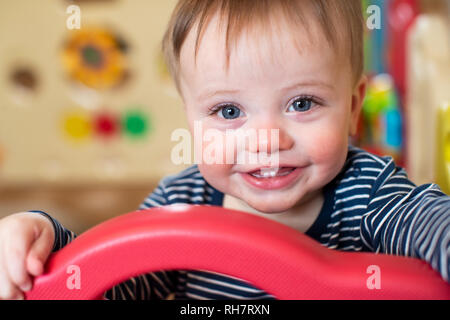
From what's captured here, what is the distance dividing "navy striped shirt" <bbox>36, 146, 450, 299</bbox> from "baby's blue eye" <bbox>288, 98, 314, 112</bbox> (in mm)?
133

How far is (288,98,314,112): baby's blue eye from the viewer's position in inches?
21.0

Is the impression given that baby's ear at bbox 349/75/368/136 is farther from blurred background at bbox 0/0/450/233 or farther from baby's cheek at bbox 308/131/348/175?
blurred background at bbox 0/0/450/233

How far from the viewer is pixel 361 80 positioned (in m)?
0.66

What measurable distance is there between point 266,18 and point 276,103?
85 mm

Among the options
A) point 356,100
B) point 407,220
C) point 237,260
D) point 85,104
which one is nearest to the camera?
point 237,260

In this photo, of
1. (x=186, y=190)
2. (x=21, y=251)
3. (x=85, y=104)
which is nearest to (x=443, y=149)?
(x=186, y=190)

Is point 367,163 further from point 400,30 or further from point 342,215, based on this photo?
point 400,30

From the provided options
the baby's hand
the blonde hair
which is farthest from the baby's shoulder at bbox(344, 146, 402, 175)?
the baby's hand

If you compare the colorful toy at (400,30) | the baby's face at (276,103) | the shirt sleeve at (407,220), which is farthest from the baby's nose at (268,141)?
the colorful toy at (400,30)

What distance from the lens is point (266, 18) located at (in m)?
0.53

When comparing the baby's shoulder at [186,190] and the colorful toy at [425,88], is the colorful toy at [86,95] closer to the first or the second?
the colorful toy at [425,88]
